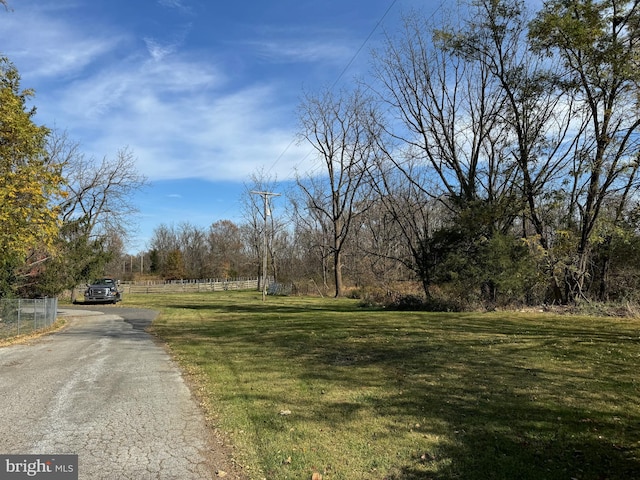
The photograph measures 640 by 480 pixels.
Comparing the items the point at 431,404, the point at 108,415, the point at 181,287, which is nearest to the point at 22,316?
the point at 108,415

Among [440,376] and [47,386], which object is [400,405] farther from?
[47,386]

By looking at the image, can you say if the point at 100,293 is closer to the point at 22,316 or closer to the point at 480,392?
the point at 22,316

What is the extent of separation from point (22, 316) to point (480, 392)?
15810mm

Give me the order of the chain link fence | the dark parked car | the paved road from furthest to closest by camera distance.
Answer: the dark parked car, the chain link fence, the paved road

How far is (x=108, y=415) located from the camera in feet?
20.0

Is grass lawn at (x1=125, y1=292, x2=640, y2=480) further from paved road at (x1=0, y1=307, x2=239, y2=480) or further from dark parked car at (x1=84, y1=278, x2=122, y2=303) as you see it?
dark parked car at (x1=84, y1=278, x2=122, y2=303)

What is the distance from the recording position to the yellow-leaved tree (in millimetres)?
11422

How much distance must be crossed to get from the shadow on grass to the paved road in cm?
115

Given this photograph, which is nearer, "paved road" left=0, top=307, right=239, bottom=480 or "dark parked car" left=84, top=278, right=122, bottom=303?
"paved road" left=0, top=307, right=239, bottom=480

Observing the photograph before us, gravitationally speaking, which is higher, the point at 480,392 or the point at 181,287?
the point at 480,392

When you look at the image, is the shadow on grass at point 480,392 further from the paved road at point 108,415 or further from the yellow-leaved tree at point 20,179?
the yellow-leaved tree at point 20,179

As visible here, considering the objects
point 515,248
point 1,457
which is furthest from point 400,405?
point 515,248

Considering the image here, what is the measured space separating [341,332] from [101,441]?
30.6ft

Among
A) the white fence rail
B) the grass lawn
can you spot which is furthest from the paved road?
the white fence rail
